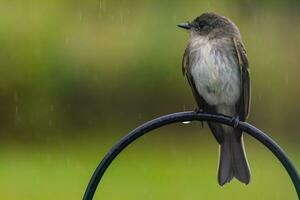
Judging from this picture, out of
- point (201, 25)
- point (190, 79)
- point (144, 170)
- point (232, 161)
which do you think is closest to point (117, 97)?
point (144, 170)

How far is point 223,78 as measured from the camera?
4.42 m

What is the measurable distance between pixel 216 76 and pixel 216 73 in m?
0.01

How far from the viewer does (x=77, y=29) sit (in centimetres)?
1017

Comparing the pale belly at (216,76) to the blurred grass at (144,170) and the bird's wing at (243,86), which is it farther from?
the blurred grass at (144,170)

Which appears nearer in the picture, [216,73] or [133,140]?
[133,140]

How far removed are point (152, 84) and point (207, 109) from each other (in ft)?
17.3

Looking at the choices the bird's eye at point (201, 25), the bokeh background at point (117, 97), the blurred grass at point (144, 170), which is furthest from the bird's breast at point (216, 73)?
the bokeh background at point (117, 97)

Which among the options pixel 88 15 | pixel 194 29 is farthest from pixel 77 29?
pixel 194 29

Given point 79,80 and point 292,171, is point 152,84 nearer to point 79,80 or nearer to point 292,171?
point 79,80

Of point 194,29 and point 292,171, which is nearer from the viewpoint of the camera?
point 292,171

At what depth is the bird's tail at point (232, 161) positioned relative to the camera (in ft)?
13.6

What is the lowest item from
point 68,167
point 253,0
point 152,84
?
point 68,167

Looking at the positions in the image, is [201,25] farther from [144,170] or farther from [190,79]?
[144,170]

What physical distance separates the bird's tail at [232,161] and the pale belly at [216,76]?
14 cm
